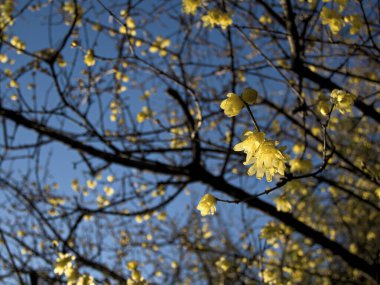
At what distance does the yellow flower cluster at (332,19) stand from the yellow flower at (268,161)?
1713 mm

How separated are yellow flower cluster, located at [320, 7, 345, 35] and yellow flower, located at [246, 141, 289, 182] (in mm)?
1713

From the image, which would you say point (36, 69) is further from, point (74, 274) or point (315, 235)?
point (315, 235)

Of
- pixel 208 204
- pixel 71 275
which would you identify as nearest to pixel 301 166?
pixel 208 204

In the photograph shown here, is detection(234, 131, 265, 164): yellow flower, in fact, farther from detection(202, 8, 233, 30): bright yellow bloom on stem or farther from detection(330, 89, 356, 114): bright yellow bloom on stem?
detection(202, 8, 233, 30): bright yellow bloom on stem

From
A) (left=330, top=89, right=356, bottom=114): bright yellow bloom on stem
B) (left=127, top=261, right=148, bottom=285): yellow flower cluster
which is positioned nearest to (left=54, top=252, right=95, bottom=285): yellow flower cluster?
(left=127, top=261, right=148, bottom=285): yellow flower cluster

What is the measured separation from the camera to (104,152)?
3.50 meters

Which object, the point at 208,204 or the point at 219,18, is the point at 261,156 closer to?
the point at 208,204

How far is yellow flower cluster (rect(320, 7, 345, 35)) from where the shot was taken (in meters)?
2.77

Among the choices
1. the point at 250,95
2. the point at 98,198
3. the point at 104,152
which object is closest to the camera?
the point at 250,95

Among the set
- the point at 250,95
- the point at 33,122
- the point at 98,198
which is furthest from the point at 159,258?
the point at 250,95

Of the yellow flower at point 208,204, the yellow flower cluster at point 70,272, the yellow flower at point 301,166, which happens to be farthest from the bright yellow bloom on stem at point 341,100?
the yellow flower cluster at point 70,272

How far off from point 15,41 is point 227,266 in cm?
336

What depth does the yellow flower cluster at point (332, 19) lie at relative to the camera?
2.77 metres

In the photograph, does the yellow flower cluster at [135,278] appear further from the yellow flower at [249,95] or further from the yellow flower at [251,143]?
the yellow flower at [249,95]
